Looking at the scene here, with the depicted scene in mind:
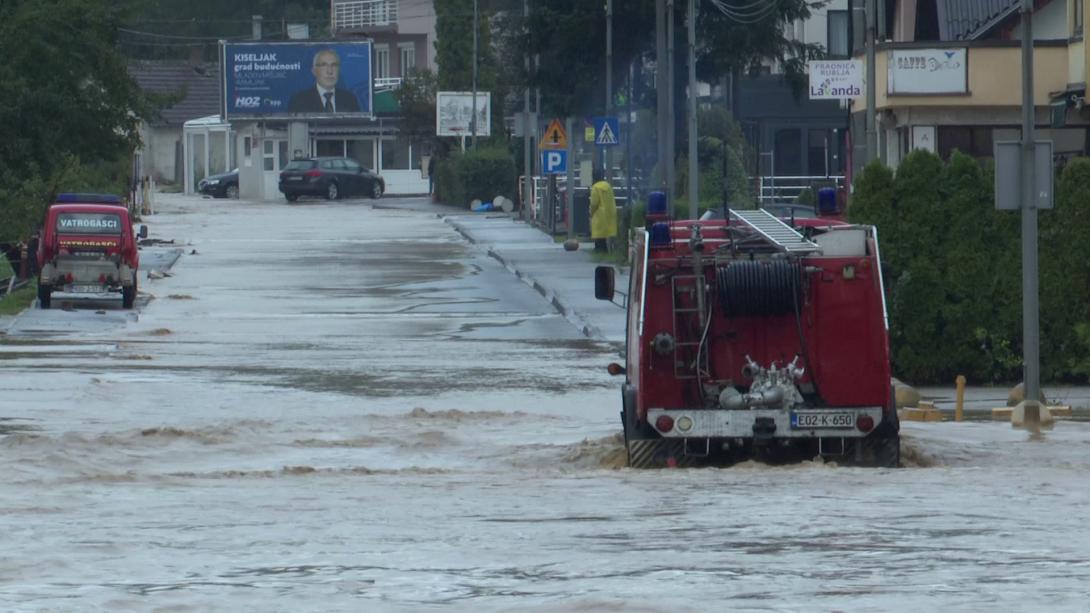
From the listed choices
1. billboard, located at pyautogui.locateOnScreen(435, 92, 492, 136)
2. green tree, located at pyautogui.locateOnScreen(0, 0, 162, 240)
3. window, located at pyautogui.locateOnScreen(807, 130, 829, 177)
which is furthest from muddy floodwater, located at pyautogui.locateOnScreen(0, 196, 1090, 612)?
billboard, located at pyautogui.locateOnScreen(435, 92, 492, 136)

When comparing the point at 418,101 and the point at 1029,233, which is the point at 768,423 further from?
the point at 418,101

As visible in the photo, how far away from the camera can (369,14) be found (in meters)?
94.6

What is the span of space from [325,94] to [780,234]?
241 ft

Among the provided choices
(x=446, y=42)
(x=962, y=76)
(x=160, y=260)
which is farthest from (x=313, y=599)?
(x=446, y=42)

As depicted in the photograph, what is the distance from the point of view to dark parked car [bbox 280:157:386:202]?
264 ft

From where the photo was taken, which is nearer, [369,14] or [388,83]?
[388,83]

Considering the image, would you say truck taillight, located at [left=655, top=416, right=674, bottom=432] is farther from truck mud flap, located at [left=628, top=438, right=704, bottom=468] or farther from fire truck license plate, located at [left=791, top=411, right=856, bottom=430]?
fire truck license plate, located at [left=791, top=411, right=856, bottom=430]

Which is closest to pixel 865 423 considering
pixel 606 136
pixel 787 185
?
pixel 606 136

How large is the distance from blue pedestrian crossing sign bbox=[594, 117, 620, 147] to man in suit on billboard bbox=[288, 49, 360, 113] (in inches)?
1737

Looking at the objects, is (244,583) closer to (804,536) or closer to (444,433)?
(804,536)

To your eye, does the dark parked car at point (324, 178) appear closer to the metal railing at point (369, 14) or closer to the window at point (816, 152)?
the metal railing at point (369, 14)

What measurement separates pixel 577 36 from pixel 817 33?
569 inches

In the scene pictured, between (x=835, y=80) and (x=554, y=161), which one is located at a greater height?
(x=835, y=80)

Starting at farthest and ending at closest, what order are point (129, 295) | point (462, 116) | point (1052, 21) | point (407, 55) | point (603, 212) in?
point (407, 55) < point (462, 116) < point (603, 212) < point (1052, 21) < point (129, 295)
